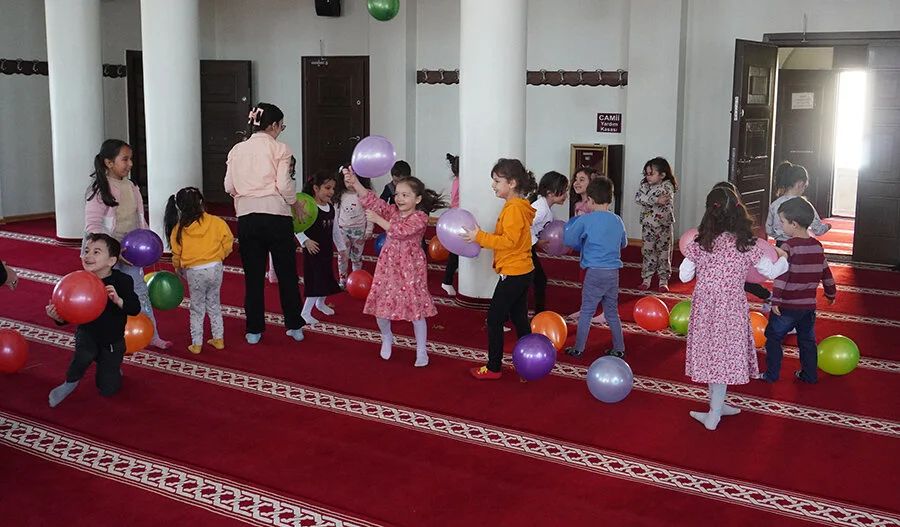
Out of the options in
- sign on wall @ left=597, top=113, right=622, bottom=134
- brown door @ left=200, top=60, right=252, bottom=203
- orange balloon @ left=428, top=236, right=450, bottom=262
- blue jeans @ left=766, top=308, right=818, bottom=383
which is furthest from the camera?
brown door @ left=200, top=60, right=252, bottom=203

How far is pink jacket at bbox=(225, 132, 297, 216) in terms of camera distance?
21.9 ft

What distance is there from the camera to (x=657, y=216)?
871 cm

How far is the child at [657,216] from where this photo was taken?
28.3ft

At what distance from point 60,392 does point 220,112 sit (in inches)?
407

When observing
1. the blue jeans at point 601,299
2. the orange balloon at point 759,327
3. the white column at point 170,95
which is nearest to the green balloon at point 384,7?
the white column at point 170,95

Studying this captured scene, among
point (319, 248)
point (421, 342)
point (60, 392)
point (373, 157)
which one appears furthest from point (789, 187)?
point (60, 392)

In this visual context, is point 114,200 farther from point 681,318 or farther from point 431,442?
point 681,318

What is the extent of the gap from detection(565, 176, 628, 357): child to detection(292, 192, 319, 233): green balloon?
6.59ft

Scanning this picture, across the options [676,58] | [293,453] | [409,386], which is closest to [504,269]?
[409,386]

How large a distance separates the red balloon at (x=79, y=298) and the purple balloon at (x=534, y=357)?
244cm

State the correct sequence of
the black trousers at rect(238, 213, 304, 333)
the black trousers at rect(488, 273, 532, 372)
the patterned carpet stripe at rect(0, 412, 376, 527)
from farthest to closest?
→ the black trousers at rect(238, 213, 304, 333) < the black trousers at rect(488, 273, 532, 372) < the patterned carpet stripe at rect(0, 412, 376, 527)

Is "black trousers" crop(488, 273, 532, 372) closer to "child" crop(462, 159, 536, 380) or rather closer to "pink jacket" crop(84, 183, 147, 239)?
"child" crop(462, 159, 536, 380)

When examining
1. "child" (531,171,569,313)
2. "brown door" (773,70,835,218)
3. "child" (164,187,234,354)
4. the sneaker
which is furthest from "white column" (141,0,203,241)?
"brown door" (773,70,835,218)

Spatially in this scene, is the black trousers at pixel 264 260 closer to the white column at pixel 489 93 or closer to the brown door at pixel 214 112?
the white column at pixel 489 93
